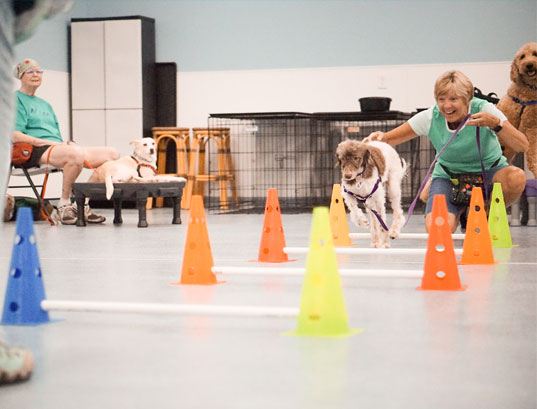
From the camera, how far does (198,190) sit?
27.9ft

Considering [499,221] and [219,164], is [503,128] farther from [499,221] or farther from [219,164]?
[219,164]

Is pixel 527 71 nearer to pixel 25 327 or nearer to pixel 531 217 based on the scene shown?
pixel 531 217

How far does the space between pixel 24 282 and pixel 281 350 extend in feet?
2.53

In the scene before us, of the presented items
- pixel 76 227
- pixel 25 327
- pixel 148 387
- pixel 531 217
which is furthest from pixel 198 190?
pixel 148 387

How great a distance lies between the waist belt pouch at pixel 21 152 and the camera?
593 centimetres

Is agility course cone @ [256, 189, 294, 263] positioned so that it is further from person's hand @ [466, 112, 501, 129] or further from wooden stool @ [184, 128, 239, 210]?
wooden stool @ [184, 128, 239, 210]

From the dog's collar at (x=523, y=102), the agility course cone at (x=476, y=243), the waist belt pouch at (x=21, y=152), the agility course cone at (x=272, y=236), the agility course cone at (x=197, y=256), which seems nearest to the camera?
the agility course cone at (x=197, y=256)

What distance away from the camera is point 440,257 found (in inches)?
101

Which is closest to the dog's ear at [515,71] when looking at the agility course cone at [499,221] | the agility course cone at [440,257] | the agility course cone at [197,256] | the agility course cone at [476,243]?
the agility course cone at [499,221]

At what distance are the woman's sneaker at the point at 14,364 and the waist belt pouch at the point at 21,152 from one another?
465 centimetres

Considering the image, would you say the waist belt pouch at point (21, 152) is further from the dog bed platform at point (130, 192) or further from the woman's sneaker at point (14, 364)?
the woman's sneaker at point (14, 364)

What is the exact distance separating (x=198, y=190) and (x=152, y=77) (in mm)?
1457

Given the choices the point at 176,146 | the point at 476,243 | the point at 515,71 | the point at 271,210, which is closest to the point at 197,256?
the point at 271,210

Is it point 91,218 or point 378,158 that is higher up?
point 378,158
